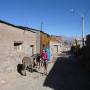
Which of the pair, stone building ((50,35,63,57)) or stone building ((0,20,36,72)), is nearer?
stone building ((0,20,36,72))

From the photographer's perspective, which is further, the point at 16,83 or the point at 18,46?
the point at 18,46

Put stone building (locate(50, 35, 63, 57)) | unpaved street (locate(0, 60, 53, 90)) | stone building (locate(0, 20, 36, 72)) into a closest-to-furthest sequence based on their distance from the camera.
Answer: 1. unpaved street (locate(0, 60, 53, 90))
2. stone building (locate(0, 20, 36, 72))
3. stone building (locate(50, 35, 63, 57))

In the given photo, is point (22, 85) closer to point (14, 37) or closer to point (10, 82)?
point (10, 82)

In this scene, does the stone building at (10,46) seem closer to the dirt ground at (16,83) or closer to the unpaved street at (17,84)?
the dirt ground at (16,83)

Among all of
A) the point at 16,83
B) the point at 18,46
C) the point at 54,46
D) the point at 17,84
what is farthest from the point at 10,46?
the point at 54,46

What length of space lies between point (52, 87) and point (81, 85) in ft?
→ 5.57

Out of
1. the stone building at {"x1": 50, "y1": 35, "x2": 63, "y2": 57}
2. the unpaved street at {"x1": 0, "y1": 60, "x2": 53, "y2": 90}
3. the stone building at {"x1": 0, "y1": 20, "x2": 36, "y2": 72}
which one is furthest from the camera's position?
the stone building at {"x1": 50, "y1": 35, "x2": 63, "y2": 57}

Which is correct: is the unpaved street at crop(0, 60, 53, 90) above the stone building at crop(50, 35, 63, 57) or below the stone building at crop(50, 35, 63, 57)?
below

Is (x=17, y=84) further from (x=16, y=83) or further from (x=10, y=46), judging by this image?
(x=10, y=46)

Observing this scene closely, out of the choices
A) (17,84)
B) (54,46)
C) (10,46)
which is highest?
(54,46)

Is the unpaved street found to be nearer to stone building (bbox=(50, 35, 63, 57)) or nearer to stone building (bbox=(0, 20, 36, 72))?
stone building (bbox=(0, 20, 36, 72))

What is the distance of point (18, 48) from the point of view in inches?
731

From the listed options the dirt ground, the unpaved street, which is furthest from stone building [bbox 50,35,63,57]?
the unpaved street

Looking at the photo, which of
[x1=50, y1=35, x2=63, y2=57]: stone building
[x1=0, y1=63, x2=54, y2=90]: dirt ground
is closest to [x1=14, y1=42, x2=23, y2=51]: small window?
[x1=0, y1=63, x2=54, y2=90]: dirt ground
